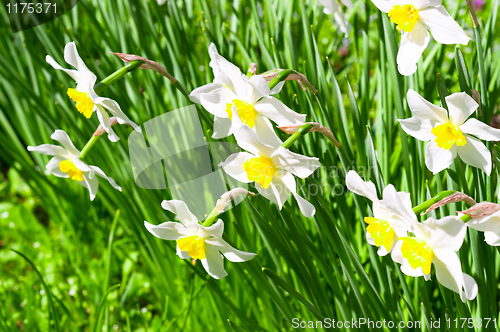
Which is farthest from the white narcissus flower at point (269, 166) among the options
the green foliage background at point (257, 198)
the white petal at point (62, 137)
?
the white petal at point (62, 137)

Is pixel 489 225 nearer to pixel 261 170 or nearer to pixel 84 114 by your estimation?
pixel 261 170

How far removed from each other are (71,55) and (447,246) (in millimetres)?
780

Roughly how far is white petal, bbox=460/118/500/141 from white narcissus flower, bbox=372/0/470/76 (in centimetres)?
15

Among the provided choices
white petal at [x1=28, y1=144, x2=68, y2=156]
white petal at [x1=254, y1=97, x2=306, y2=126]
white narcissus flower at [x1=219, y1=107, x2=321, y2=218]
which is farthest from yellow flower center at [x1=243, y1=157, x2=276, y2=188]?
white petal at [x1=28, y1=144, x2=68, y2=156]

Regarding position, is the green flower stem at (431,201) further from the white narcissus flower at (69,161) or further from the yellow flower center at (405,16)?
the white narcissus flower at (69,161)

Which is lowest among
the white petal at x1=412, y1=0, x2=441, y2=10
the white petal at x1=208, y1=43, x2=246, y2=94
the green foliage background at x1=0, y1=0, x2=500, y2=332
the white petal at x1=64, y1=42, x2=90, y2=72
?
the green foliage background at x1=0, y1=0, x2=500, y2=332

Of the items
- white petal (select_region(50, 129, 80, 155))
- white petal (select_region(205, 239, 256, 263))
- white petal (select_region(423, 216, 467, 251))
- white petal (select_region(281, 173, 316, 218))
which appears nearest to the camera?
white petal (select_region(423, 216, 467, 251))

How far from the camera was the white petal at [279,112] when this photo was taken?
71 cm

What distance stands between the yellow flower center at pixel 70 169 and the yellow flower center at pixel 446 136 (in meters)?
0.84

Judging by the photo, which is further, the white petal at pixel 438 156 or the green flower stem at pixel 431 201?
the white petal at pixel 438 156

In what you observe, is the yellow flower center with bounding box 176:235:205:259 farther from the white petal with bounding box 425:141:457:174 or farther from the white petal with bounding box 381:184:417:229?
the white petal with bounding box 425:141:457:174

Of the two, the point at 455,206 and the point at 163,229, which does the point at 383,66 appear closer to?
the point at 455,206

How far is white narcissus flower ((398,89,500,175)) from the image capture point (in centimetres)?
67

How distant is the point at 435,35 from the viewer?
2.39 ft
